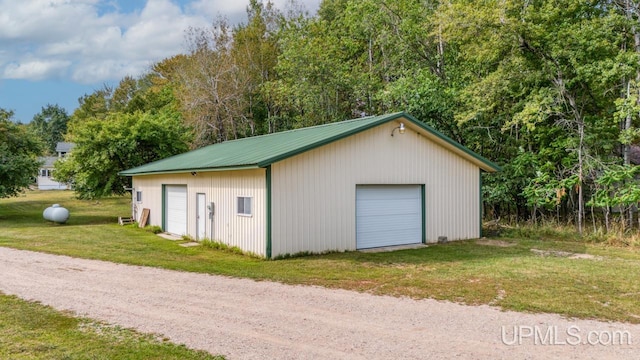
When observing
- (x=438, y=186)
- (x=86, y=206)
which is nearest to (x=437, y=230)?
(x=438, y=186)

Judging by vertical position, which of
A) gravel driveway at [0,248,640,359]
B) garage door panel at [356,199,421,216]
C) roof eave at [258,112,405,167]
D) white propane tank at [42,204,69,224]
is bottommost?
gravel driveway at [0,248,640,359]

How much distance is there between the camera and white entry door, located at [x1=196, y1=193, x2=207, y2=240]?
495 inches

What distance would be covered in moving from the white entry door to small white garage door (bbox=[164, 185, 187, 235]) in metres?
1.13

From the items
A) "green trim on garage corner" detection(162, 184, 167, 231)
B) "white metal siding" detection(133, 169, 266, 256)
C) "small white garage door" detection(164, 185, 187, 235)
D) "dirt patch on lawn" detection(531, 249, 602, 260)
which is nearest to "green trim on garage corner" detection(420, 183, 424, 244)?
"dirt patch on lawn" detection(531, 249, 602, 260)

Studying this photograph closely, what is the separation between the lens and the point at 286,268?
28.8ft

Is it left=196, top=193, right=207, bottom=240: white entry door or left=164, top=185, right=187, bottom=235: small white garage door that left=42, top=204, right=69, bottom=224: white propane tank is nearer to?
left=164, top=185, right=187, bottom=235: small white garage door

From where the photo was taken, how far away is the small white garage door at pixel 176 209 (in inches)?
555

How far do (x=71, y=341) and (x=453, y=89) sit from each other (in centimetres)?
1571

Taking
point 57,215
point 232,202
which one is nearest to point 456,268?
point 232,202

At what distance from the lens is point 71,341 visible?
4.70m

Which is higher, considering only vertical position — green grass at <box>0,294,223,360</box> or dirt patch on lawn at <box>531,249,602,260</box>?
green grass at <box>0,294,223,360</box>

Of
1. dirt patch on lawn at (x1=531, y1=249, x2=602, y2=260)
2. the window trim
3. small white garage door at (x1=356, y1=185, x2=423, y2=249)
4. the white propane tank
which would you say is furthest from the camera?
the white propane tank

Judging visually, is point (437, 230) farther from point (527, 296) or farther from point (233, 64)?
point (233, 64)

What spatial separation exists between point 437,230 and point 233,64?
18.3 m
